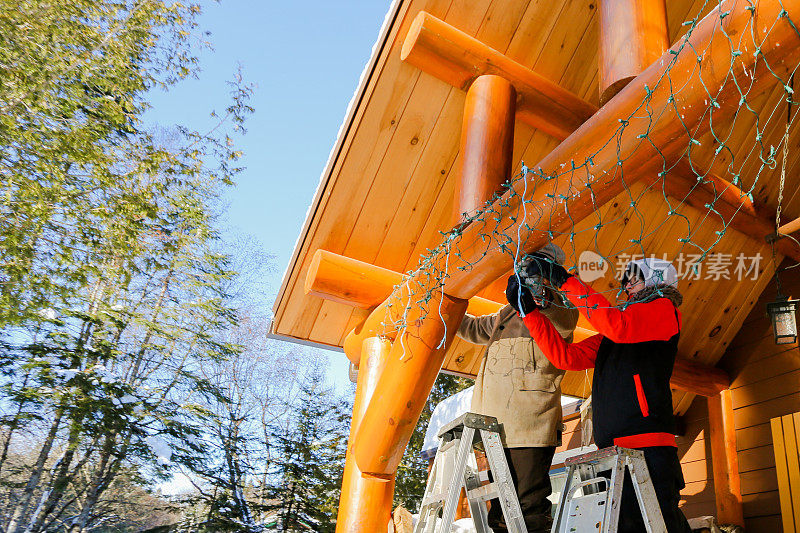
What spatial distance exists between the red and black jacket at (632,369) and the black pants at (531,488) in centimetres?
32

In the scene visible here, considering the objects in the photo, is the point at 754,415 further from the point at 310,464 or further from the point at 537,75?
the point at 310,464

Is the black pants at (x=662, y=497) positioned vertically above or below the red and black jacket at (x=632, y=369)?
below

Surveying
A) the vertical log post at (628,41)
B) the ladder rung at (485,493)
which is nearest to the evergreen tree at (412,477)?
the ladder rung at (485,493)

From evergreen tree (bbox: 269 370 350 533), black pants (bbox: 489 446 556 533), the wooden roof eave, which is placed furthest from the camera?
evergreen tree (bbox: 269 370 350 533)

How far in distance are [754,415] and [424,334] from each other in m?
3.39

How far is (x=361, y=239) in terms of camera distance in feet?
11.5

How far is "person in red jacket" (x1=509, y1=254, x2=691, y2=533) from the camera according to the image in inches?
76.2

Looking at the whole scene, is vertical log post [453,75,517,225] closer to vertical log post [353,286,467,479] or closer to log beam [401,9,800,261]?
log beam [401,9,800,261]

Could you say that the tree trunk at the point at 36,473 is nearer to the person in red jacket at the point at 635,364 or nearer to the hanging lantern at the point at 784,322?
the person in red jacket at the point at 635,364

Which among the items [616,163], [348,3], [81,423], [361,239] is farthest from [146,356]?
[348,3]

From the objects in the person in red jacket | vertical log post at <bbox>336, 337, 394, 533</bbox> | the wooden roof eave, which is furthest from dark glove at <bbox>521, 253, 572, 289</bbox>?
the wooden roof eave

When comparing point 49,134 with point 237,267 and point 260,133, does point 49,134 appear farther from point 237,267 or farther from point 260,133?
point 260,133

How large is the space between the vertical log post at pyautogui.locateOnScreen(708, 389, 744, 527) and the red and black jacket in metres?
3.00

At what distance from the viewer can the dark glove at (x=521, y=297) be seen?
7.08 feet
